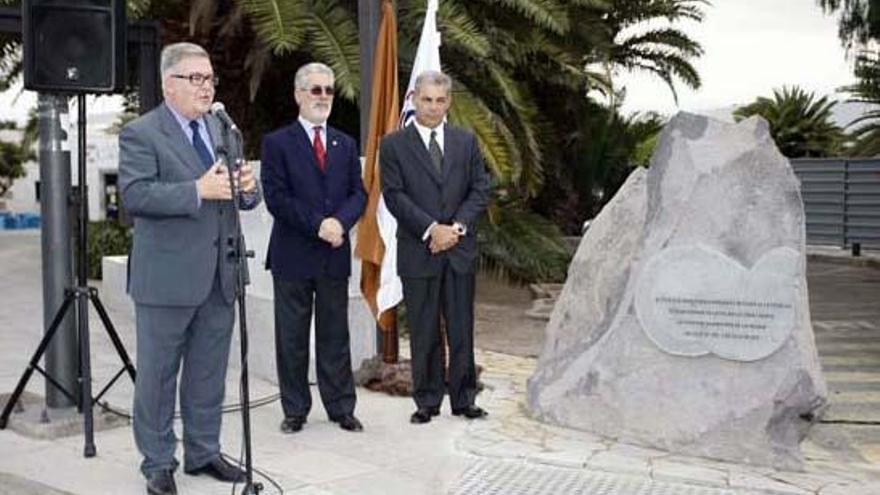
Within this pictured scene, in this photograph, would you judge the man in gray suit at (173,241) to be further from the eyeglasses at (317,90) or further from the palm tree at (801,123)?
the palm tree at (801,123)

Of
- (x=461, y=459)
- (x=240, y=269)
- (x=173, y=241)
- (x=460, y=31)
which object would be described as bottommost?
(x=461, y=459)

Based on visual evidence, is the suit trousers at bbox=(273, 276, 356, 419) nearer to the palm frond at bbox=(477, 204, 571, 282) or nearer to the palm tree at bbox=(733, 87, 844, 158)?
the palm frond at bbox=(477, 204, 571, 282)

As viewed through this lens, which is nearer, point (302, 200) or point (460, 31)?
point (302, 200)

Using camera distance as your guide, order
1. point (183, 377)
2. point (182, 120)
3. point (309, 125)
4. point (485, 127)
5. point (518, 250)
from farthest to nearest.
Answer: point (518, 250), point (485, 127), point (309, 125), point (183, 377), point (182, 120)

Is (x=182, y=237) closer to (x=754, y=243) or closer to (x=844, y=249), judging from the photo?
(x=754, y=243)

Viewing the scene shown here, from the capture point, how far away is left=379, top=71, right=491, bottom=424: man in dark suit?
239 inches

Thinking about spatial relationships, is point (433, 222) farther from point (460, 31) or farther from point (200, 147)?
point (460, 31)

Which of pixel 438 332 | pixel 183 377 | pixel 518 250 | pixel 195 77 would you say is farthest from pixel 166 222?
pixel 518 250

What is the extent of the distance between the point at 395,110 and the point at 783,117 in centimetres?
2062

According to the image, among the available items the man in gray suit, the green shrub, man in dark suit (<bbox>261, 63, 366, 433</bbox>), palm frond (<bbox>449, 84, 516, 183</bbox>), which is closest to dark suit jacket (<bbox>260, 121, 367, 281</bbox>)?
man in dark suit (<bbox>261, 63, 366, 433</bbox>)

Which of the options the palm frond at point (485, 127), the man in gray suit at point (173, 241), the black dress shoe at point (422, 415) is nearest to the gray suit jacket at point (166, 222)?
the man in gray suit at point (173, 241)

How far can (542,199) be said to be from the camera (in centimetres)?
1620

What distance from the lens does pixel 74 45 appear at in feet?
18.7

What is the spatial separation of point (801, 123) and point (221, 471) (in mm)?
22814
